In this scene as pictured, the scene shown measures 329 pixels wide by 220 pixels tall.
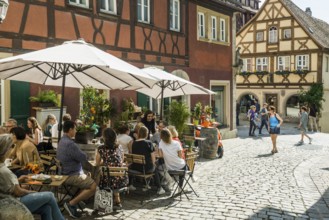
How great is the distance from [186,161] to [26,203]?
3.85 meters

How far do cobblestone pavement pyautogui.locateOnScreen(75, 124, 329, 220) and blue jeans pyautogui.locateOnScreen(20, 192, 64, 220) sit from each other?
129 cm

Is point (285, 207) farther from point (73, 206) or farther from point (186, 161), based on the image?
point (73, 206)

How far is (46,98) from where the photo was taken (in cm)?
994

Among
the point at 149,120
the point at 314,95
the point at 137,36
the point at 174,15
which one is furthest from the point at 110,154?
the point at 314,95

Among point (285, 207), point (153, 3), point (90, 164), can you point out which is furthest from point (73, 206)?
point (153, 3)

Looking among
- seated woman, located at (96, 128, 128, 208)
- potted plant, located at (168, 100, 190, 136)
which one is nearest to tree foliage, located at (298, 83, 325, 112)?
potted plant, located at (168, 100, 190, 136)

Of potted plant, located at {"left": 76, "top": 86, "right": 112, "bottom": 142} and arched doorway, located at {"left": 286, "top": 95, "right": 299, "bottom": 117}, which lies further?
arched doorway, located at {"left": 286, "top": 95, "right": 299, "bottom": 117}

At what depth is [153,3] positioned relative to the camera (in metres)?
14.2

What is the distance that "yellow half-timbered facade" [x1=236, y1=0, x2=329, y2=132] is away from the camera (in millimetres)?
28781

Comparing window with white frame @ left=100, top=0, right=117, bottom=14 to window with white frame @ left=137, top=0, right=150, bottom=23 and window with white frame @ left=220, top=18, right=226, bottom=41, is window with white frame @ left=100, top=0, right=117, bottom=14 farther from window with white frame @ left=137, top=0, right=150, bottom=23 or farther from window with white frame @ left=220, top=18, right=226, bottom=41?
window with white frame @ left=220, top=18, right=226, bottom=41

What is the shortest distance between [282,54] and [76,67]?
25856 millimetres

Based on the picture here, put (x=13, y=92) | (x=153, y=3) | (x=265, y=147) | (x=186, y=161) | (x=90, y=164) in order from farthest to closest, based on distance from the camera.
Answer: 1. (x=265, y=147)
2. (x=153, y=3)
3. (x=13, y=92)
4. (x=186, y=161)
5. (x=90, y=164)

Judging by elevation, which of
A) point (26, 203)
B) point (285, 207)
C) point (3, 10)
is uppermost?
point (3, 10)

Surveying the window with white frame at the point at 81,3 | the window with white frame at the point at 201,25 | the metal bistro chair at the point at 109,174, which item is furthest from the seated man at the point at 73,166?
the window with white frame at the point at 201,25
